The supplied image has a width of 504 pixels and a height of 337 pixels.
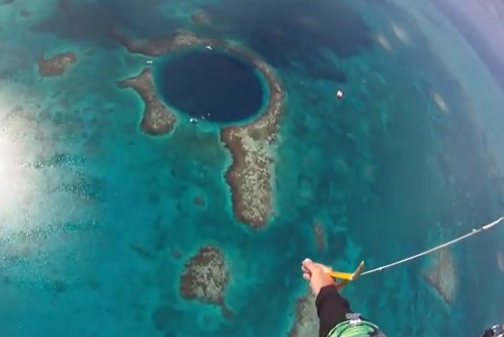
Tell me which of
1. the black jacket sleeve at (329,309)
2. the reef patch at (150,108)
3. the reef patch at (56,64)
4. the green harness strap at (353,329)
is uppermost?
the green harness strap at (353,329)

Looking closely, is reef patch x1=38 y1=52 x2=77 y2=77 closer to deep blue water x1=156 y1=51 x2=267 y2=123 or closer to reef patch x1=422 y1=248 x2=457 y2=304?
deep blue water x1=156 y1=51 x2=267 y2=123

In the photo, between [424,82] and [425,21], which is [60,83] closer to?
[424,82]

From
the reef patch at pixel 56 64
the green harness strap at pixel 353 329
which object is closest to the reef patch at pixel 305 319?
the green harness strap at pixel 353 329

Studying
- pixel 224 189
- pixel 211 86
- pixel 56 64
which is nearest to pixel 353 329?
pixel 224 189

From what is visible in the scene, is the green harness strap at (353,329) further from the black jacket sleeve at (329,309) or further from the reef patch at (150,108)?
the reef patch at (150,108)

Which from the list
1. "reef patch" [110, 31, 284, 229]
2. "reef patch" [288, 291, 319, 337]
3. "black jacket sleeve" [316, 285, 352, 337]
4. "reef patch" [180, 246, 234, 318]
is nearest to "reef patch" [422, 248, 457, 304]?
"reef patch" [288, 291, 319, 337]

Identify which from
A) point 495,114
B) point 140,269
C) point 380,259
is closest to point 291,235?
point 380,259
